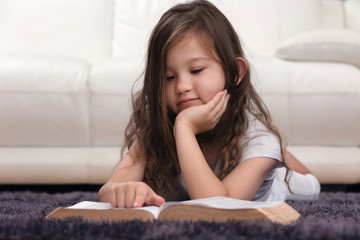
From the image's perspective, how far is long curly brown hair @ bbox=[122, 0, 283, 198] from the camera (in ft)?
3.52

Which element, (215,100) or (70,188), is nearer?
(215,100)

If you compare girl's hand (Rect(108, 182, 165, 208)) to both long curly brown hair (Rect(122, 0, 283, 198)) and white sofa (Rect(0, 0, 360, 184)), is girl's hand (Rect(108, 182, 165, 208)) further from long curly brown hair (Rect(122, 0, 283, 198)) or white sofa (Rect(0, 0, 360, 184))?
white sofa (Rect(0, 0, 360, 184))

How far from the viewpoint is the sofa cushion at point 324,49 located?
1752 millimetres

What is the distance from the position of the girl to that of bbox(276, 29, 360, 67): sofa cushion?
642 millimetres

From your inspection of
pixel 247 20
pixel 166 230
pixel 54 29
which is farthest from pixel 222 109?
pixel 54 29

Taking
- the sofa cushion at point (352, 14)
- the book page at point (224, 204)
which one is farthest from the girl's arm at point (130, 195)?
the sofa cushion at point (352, 14)

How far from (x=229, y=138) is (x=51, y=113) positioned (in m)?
0.77

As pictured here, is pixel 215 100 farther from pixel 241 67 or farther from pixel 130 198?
pixel 130 198

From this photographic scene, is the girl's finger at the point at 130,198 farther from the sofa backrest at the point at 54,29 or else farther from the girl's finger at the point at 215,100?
the sofa backrest at the point at 54,29

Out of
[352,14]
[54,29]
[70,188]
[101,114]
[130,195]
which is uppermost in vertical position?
[352,14]

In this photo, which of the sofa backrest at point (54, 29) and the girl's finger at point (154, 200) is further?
the sofa backrest at point (54, 29)

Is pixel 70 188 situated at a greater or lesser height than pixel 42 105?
lesser

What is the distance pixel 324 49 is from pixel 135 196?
1.18m

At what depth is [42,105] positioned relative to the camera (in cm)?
164
